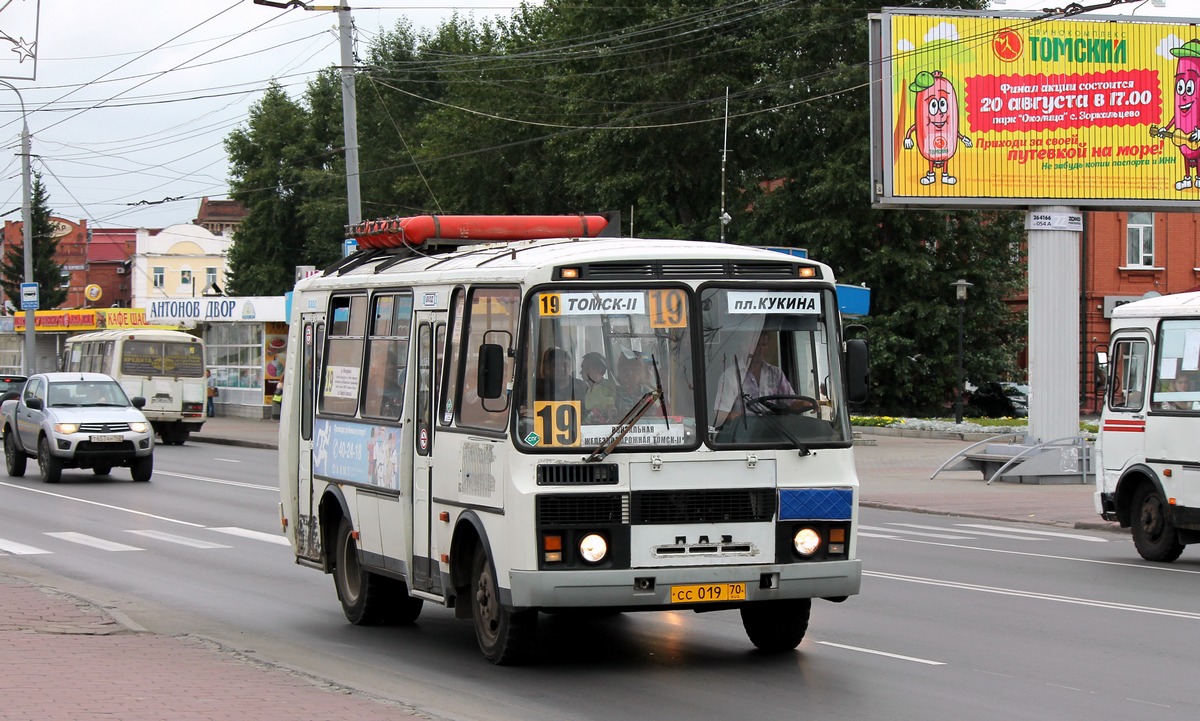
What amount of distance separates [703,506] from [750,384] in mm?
810

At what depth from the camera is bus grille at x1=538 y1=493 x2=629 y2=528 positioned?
9281 millimetres

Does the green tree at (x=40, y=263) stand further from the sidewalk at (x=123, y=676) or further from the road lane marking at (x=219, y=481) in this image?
the sidewalk at (x=123, y=676)

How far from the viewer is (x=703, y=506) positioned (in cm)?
948

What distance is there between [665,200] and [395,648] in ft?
145

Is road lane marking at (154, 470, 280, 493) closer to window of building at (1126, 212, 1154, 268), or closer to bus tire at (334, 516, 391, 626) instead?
bus tire at (334, 516, 391, 626)

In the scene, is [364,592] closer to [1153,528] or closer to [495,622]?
[495,622]

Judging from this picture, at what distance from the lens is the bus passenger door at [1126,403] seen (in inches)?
675

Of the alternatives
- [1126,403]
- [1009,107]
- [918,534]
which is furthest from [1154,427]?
[1009,107]

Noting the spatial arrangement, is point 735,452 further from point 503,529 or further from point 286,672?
point 286,672

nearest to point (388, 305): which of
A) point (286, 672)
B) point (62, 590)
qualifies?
point (286, 672)

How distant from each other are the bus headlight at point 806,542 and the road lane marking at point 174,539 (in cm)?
994

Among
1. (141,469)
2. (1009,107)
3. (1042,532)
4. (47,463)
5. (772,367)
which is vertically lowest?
(1042,532)

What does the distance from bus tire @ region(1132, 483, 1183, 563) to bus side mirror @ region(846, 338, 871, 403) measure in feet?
26.3

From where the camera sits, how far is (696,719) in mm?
8344
